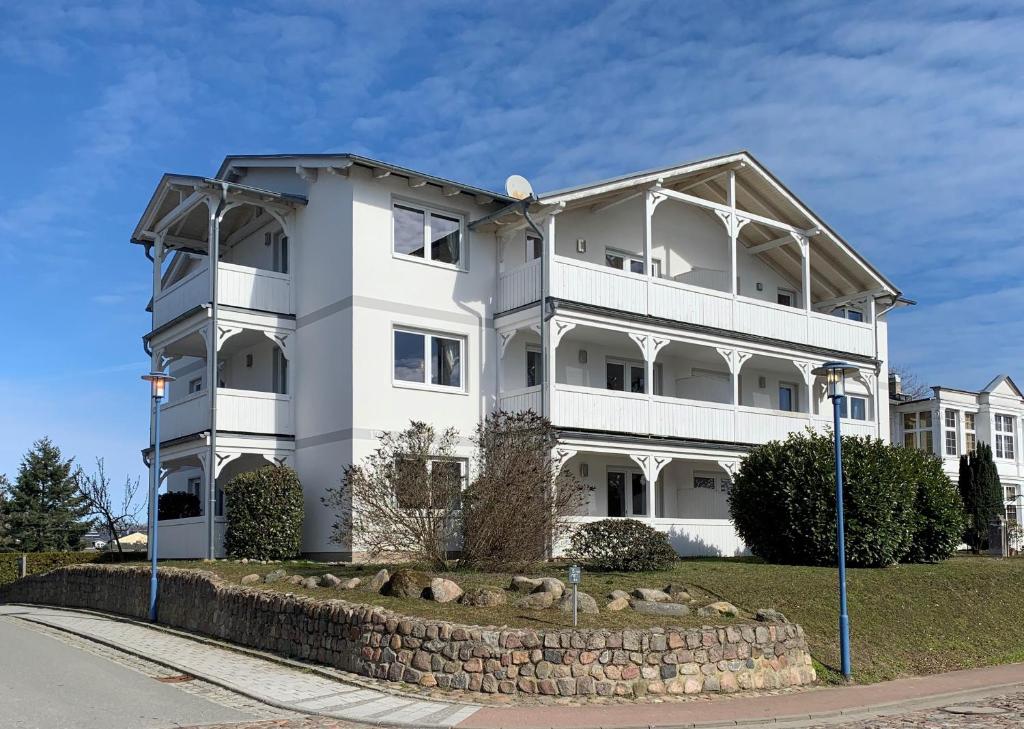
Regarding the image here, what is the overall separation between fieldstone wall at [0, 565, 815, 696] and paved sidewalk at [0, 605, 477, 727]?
51 cm

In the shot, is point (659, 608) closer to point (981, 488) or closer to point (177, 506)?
point (177, 506)

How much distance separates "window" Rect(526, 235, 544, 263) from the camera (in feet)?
92.0

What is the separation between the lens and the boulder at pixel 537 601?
15.0 metres

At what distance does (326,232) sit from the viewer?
1013 inches

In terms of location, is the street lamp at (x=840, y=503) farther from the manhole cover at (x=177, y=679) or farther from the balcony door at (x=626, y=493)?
the balcony door at (x=626, y=493)

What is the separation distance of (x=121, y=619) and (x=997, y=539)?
24917 mm

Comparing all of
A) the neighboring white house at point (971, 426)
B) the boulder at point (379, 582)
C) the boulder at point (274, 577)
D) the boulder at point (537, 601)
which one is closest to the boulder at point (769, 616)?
the boulder at point (537, 601)

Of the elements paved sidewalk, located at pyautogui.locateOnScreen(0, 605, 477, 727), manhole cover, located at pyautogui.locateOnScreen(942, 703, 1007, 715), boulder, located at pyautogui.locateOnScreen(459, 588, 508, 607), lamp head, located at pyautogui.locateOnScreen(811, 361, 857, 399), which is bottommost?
manhole cover, located at pyautogui.locateOnScreen(942, 703, 1007, 715)

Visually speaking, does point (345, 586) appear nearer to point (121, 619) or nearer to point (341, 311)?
point (121, 619)

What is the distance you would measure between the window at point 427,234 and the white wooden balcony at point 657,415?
3.86 metres

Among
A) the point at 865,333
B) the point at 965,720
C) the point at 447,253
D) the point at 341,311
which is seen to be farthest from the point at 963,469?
the point at 965,720

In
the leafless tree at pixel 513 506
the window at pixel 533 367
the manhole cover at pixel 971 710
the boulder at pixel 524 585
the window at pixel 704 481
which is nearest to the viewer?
the manhole cover at pixel 971 710

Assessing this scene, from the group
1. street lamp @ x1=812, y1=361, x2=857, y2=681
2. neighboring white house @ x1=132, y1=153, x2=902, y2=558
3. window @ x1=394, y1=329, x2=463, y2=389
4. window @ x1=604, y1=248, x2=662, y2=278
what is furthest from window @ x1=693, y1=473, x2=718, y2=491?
street lamp @ x1=812, y1=361, x2=857, y2=681

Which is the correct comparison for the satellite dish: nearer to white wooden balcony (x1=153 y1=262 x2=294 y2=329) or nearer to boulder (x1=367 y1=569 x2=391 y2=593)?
white wooden balcony (x1=153 y1=262 x2=294 y2=329)
